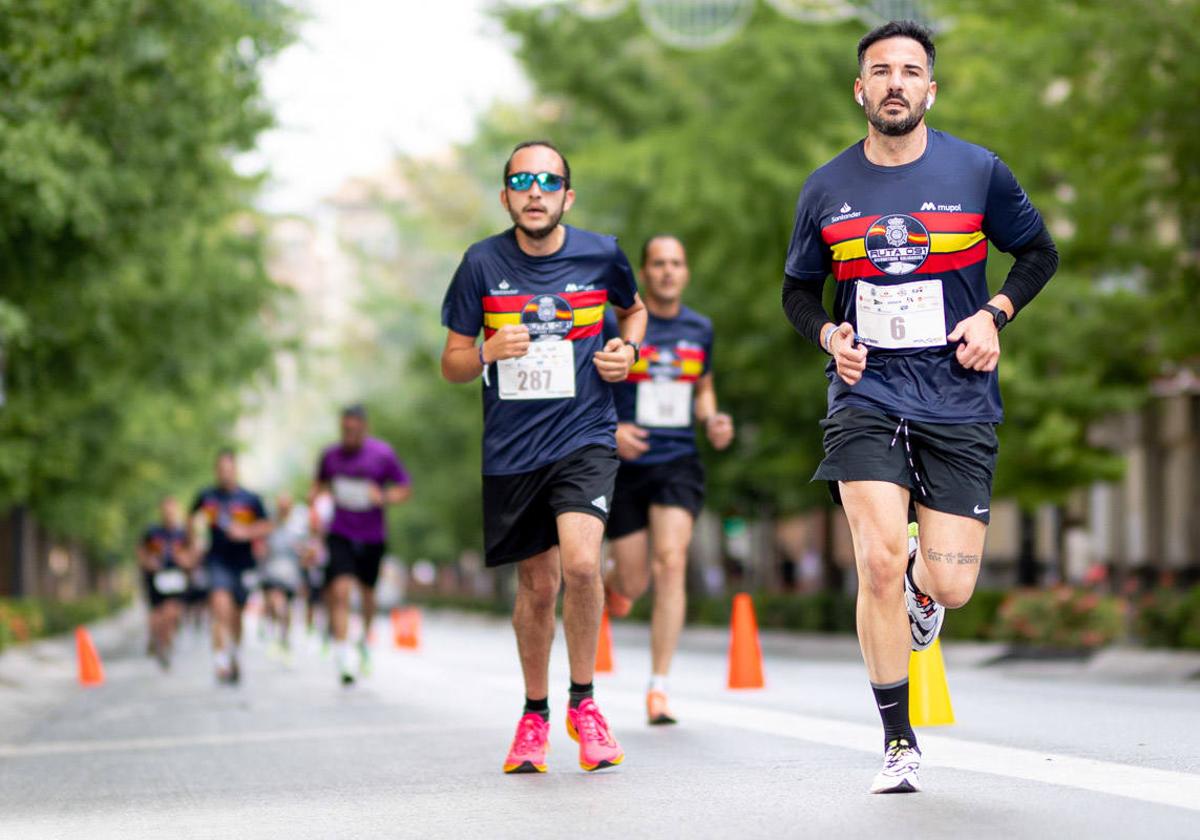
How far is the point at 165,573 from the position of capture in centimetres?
2462

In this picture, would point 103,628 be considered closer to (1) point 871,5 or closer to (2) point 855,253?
(1) point 871,5

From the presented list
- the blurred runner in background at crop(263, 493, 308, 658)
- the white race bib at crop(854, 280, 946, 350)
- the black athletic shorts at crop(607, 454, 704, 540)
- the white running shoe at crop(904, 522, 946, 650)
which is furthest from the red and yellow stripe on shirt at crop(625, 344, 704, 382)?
the blurred runner in background at crop(263, 493, 308, 658)

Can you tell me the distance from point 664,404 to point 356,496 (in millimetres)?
4702

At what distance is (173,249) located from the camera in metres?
21.0

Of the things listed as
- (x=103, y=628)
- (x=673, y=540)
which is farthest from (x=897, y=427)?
(x=103, y=628)

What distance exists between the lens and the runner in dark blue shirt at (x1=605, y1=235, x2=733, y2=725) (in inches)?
403

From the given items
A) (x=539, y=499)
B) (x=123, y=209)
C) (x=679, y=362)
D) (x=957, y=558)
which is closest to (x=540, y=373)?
(x=539, y=499)

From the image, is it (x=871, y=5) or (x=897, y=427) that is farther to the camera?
(x=871, y=5)

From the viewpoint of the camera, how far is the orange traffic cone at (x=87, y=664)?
20359 millimetres

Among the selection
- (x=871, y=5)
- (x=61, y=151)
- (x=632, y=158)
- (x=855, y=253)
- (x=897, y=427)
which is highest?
(x=871, y=5)

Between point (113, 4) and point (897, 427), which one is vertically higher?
point (113, 4)

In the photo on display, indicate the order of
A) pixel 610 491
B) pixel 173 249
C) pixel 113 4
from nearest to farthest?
1. pixel 610 491
2. pixel 113 4
3. pixel 173 249

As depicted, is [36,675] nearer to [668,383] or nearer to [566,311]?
[668,383]

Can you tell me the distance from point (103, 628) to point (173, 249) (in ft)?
99.0
